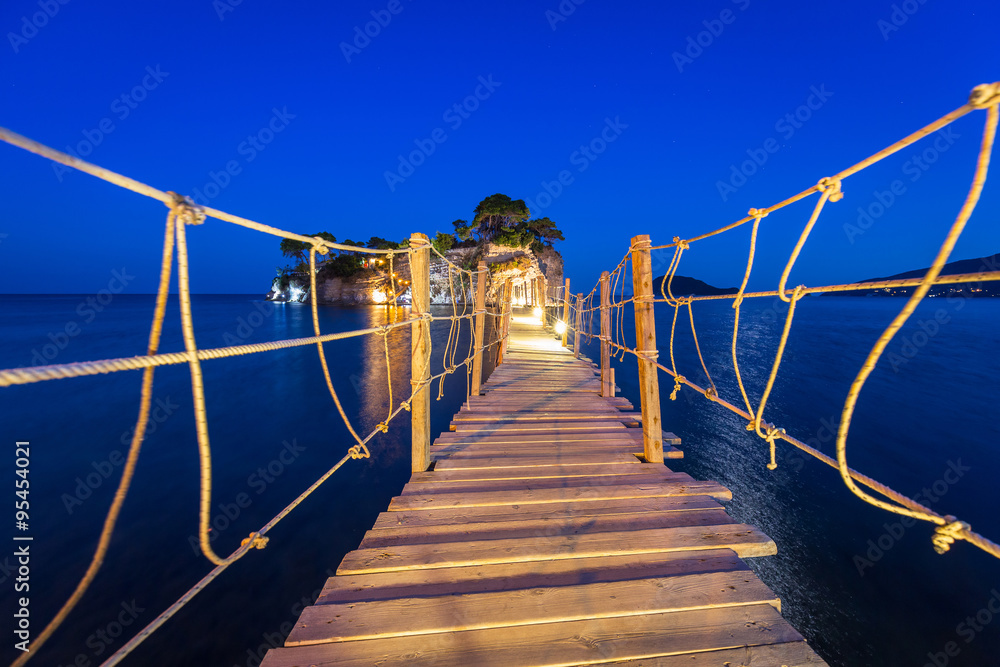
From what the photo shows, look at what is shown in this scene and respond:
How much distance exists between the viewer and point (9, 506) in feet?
14.9

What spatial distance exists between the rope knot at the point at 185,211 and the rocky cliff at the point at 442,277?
14898mm

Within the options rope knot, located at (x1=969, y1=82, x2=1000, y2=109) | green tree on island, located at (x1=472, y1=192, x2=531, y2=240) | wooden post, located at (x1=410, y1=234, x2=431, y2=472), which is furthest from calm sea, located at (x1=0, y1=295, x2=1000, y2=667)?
green tree on island, located at (x1=472, y1=192, x2=531, y2=240)

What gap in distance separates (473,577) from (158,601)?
164 inches

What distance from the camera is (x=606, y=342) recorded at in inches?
186

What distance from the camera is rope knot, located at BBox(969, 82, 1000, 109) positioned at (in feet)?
2.42

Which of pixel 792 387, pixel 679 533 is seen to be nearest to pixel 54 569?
pixel 679 533

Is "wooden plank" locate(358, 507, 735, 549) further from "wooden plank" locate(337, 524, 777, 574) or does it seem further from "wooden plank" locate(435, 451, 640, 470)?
"wooden plank" locate(435, 451, 640, 470)

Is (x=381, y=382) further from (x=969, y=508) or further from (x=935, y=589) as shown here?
(x=969, y=508)

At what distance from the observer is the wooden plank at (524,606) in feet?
4.24

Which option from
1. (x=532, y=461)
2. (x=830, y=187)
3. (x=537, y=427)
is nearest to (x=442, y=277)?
(x=537, y=427)

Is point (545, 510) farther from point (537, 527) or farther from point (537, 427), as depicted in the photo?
point (537, 427)

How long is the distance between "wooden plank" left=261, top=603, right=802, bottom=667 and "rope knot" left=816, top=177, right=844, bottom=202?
148cm

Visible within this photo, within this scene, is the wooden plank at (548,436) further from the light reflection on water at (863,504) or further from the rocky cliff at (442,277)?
the rocky cliff at (442,277)

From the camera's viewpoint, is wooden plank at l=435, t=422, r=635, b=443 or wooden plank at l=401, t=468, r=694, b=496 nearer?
wooden plank at l=401, t=468, r=694, b=496
